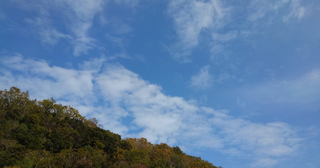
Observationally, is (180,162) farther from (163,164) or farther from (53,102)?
(53,102)

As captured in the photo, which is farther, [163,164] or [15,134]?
[163,164]

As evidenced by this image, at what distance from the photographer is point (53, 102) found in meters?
58.4

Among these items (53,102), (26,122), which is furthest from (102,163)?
(53,102)

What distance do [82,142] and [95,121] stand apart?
1523 cm

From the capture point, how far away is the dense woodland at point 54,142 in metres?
36.9

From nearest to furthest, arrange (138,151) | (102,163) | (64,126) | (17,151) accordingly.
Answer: (17,151)
(102,163)
(138,151)
(64,126)

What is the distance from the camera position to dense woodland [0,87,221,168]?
3694 cm

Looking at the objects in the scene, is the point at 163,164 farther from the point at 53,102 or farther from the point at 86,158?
the point at 53,102

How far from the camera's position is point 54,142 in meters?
45.2

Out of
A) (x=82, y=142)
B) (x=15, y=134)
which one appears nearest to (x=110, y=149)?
(x=82, y=142)

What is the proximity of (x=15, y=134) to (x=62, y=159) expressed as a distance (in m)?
9.71

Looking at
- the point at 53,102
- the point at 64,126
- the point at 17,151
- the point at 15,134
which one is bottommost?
the point at 17,151

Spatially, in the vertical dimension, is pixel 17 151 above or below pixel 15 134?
below

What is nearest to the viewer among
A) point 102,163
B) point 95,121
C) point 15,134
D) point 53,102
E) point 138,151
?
point 15,134
